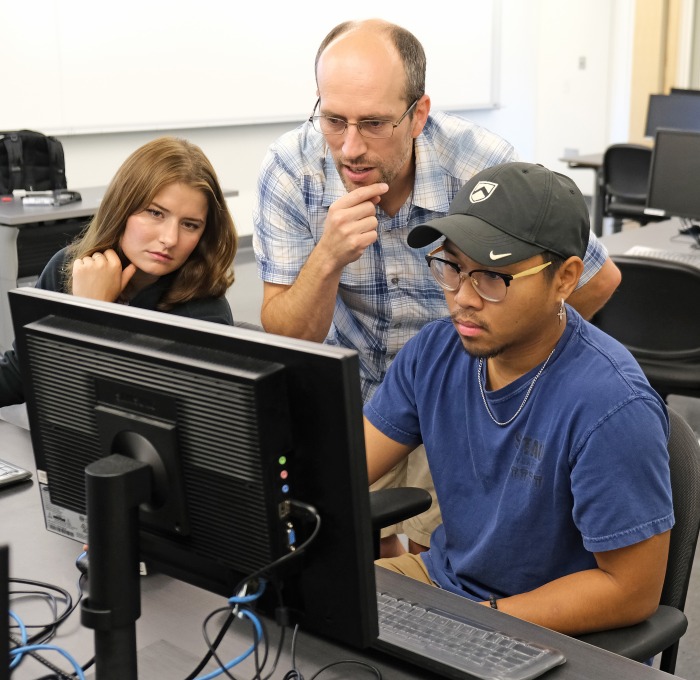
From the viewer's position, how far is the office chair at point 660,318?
296 centimetres

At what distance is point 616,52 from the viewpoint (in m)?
8.80

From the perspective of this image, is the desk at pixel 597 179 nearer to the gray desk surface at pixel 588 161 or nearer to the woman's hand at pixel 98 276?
the gray desk surface at pixel 588 161

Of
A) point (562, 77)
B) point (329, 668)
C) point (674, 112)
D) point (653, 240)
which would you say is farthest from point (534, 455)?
point (562, 77)

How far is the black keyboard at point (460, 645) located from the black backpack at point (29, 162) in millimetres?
3813

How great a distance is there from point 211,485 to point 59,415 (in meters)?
0.24

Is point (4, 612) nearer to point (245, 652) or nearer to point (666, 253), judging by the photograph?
point (245, 652)

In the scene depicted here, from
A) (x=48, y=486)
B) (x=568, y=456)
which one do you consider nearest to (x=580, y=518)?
(x=568, y=456)

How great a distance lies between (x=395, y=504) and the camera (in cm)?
144

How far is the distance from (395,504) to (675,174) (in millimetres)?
3171

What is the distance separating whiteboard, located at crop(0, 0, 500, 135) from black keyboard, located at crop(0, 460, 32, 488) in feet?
13.8

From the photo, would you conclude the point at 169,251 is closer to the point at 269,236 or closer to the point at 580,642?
the point at 269,236

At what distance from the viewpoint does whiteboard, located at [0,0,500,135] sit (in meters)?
5.54

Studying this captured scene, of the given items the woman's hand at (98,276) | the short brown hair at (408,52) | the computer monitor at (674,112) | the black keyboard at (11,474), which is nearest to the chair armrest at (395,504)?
the black keyboard at (11,474)

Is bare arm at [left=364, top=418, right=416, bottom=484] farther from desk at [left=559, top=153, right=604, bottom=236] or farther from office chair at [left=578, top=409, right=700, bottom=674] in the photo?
desk at [left=559, top=153, right=604, bottom=236]
